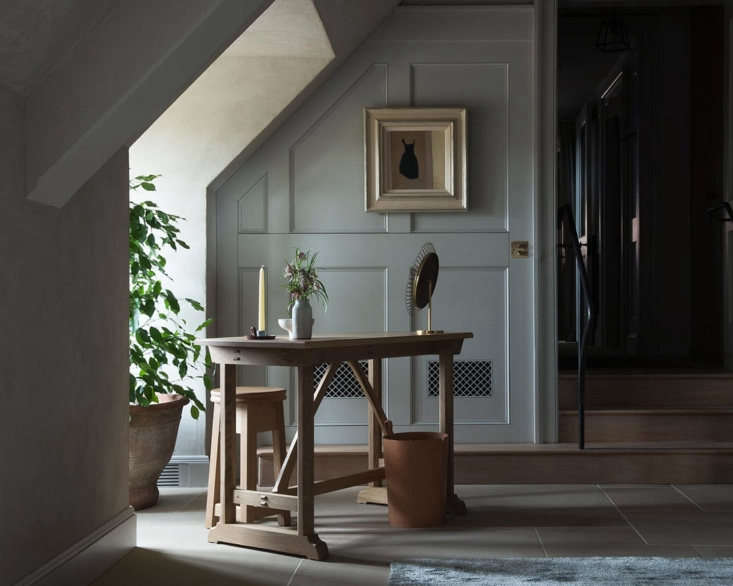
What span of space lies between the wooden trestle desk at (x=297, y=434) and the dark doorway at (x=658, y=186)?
2556mm

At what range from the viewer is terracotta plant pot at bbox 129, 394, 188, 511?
12.6ft

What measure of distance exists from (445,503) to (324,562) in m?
0.76

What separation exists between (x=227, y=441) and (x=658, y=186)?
436 centimetres

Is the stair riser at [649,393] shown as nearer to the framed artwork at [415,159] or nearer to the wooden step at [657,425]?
the wooden step at [657,425]

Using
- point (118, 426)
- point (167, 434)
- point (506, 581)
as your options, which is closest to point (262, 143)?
point (167, 434)

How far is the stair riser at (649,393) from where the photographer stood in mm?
4883

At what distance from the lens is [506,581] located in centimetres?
277

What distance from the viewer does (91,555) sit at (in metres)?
2.83

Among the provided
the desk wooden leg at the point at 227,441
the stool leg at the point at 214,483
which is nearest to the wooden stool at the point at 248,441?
the stool leg at the point at 214,483

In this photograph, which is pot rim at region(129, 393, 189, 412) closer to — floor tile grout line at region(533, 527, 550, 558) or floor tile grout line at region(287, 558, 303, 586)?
floor tile grout line at region(287, 558, 303, 586)

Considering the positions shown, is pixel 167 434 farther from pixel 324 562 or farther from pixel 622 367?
pixel 622 367

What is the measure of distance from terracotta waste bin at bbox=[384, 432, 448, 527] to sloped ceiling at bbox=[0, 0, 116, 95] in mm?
1884

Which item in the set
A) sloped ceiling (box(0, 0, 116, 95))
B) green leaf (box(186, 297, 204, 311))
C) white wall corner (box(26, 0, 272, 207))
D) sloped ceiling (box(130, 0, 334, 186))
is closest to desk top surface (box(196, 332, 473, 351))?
green leaf (box(186, 297, 204, 311))

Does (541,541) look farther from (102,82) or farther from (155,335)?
(102,82)
